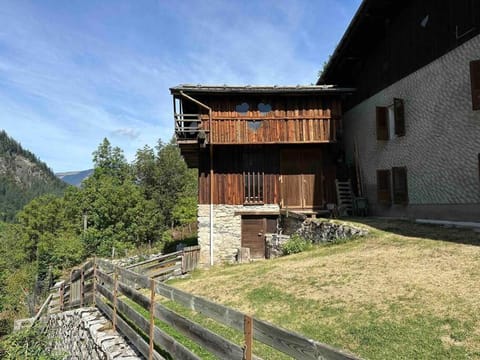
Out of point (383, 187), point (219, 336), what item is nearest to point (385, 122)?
point (383, 187)

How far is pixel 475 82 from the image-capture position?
32.3 feet

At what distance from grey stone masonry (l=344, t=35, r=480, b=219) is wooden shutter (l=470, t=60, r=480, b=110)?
1.12 ft

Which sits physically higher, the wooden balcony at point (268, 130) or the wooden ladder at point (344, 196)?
the wooden balcony at point (268, 130)

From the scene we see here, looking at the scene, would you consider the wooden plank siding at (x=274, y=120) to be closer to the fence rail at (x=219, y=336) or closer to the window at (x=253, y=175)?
the window at (x=253, y=175)

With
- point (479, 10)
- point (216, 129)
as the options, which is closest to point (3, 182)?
point (216, 129)

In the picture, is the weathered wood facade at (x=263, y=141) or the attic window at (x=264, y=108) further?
the attic window at (x=264, y=108)

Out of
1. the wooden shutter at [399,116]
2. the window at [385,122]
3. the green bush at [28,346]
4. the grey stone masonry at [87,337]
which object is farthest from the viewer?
the window at [385,122]

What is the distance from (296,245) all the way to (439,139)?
6368 mm

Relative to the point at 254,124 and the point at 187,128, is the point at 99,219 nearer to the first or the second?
the point at 187,128

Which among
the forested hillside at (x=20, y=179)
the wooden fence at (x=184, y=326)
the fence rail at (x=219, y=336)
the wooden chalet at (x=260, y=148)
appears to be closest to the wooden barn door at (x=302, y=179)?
the wooden chalet at (x=260, y=148)

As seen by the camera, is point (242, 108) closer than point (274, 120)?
No

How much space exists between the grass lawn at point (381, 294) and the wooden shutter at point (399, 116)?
14.1 feet

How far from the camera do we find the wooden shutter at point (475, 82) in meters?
9.78

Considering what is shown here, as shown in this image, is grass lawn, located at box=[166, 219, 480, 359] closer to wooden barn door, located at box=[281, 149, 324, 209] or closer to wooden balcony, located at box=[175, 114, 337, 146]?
wooden barn door, located at box=[281, 149, 324, 209]
